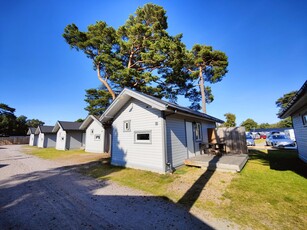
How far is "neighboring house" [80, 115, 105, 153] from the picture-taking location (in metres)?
19.0

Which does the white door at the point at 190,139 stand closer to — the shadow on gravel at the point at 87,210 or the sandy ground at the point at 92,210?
the sandy ground at the point at 92,210

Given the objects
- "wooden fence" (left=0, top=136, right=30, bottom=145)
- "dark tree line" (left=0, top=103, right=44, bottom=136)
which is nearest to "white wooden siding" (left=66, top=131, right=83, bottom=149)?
"wooden fence" (left=0, top=136, right=30, bottom=145)

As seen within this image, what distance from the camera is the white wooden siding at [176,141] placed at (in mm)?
8008

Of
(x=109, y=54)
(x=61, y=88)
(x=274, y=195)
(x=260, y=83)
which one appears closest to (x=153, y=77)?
(x=109, y=54)

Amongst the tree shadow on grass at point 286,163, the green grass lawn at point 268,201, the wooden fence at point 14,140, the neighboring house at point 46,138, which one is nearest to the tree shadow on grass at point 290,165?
the tree shadow on grass at point 286,163

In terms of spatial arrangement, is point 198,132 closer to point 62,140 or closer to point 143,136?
point 143,136

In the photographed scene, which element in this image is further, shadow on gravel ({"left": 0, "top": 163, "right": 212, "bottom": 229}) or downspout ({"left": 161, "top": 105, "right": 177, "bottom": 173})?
downspout ({"left": 161, "top": 105, "right": 177, "bottom": 173})

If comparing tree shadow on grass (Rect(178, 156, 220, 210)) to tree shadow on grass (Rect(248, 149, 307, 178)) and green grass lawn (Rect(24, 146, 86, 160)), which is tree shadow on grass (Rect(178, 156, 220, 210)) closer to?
tree shadow on grass (Rect(248, 149, 307, 178))

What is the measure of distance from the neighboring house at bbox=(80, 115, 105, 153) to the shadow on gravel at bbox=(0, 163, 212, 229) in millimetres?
13351

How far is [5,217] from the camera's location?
3553 mm

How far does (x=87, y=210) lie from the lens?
3885 mm

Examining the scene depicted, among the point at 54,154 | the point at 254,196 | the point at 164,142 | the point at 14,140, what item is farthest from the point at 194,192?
the point at 14,140

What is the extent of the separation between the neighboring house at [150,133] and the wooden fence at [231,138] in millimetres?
3458

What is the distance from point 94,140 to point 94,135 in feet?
2.37
